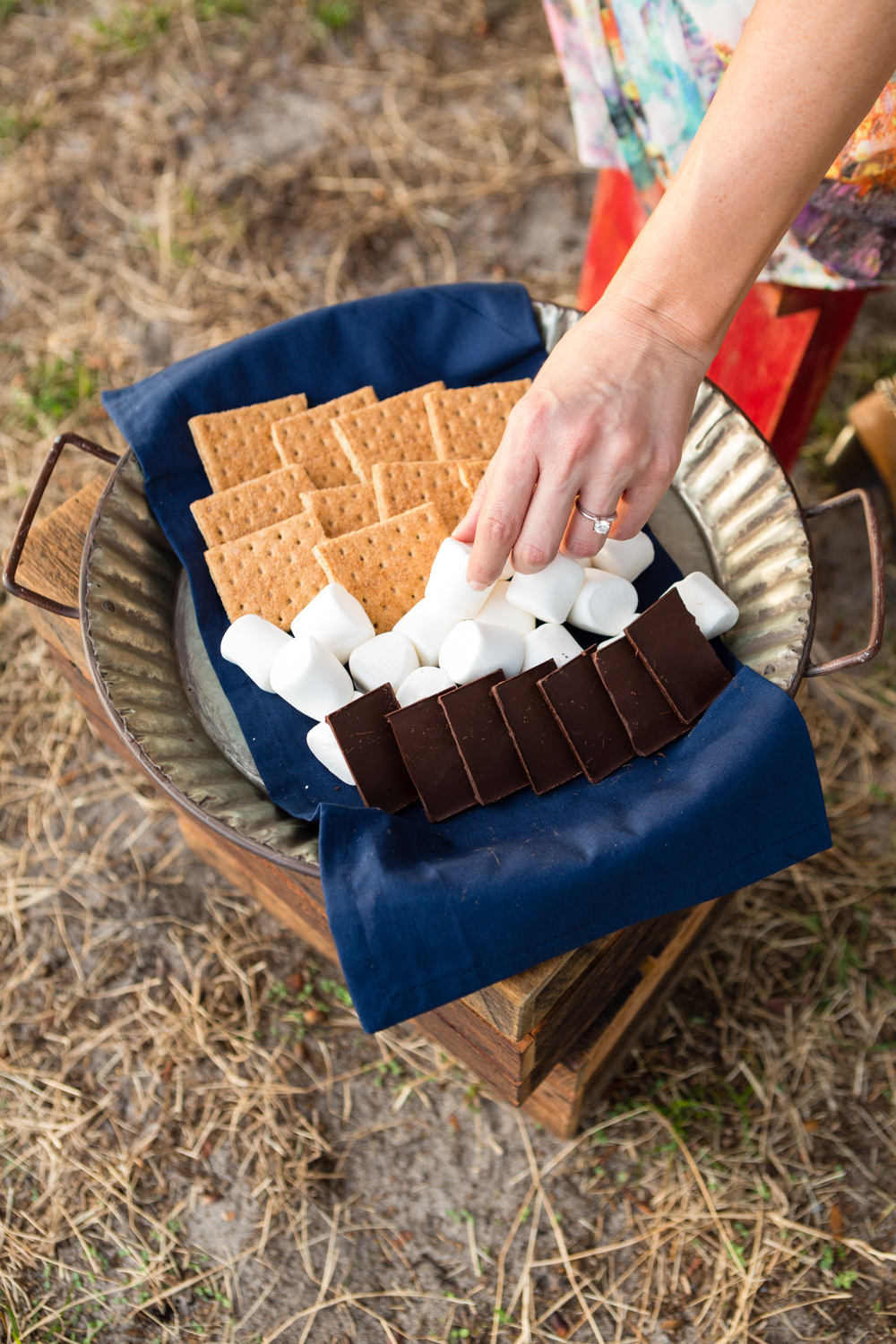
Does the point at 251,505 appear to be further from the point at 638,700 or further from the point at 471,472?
the point at 638,700

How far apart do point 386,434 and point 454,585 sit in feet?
1.20

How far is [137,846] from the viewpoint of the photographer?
1995 mm

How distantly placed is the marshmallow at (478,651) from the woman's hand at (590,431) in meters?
0.15

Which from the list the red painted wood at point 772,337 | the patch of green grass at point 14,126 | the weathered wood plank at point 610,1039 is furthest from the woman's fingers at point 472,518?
the patch of green grass at point 14,126

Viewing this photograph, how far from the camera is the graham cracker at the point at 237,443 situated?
1.45m

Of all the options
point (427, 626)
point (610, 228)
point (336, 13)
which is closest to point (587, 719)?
point (427, 626)

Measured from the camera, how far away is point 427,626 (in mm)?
1336

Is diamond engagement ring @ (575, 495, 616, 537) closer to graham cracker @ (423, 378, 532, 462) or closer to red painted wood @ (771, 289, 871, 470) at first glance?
graham cracker @ (423, 378, 532, 462)

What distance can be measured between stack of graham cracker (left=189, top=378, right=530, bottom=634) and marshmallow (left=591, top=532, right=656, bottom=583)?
0.81 feet

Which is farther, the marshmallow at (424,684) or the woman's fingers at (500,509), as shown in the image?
the marshmallow at (424,684)

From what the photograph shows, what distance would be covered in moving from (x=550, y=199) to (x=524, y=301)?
1645 millimetres

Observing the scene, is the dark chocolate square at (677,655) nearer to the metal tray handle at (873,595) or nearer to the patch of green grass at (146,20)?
the metal tray handle at (873,595)

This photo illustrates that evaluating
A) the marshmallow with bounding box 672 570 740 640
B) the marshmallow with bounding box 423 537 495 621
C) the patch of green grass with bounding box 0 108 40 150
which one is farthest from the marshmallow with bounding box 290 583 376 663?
the patch of green grass with bounding box 0 108 40 150

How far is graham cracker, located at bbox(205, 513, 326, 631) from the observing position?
1382 mm
